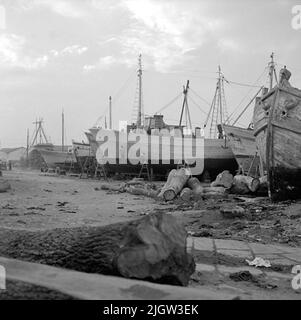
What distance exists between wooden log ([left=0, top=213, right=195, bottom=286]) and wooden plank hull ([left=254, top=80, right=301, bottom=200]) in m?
8.91

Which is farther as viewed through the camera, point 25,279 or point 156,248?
point 156,248

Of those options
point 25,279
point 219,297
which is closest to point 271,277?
point 219,297

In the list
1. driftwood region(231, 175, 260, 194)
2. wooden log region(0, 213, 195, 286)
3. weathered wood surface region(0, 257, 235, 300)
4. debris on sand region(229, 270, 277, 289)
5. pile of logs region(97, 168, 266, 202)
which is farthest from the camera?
driftwood region(231, 175, 260, 194)

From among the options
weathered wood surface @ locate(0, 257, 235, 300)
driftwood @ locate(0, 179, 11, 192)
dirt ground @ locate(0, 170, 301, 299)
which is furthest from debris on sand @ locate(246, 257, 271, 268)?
driftwood @ locate(0, 179, 11, 192)

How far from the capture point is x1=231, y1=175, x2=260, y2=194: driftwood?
14.2 meters

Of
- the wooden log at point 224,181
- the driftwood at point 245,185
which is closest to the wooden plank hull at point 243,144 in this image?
the wooden log at point 224,181

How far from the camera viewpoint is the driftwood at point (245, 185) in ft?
46.8

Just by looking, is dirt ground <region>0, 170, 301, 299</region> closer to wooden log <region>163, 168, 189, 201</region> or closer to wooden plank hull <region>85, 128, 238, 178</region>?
wooden log <region>163, 168, 189, 201</region>

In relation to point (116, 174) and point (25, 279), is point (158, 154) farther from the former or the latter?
point (25, 279)

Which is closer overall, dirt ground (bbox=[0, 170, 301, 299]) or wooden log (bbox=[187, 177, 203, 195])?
dirt ground (bbox=[0, 170, 301, 299])

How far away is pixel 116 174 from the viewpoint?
97.3ft

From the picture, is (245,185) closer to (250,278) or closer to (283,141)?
(283,141)

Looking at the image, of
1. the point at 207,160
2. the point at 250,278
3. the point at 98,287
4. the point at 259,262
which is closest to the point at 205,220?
the point at 259,262
